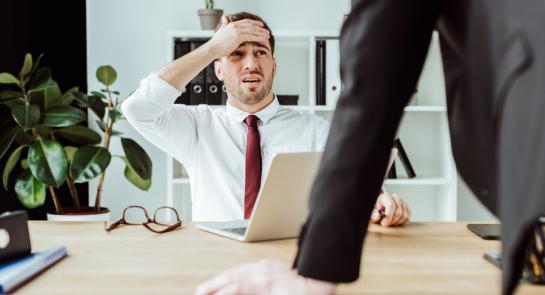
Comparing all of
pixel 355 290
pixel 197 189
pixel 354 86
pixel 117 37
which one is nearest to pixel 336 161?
→ pixel 354 86

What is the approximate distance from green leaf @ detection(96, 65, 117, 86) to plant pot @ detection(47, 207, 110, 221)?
0.72 metres

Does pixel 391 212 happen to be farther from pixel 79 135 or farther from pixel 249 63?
pixel 79 135

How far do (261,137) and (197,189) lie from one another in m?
0.32

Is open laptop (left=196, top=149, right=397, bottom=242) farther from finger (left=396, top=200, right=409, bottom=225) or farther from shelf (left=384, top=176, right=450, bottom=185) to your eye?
shelf (left=384, top=176, right=450, bottom=185)

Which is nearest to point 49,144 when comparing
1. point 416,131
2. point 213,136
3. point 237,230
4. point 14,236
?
point 213,136

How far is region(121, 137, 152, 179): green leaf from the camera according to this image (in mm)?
3201

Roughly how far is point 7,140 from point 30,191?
11.1 inches

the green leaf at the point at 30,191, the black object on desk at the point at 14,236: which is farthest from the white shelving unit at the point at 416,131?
the black object on desk at the point at 14,236

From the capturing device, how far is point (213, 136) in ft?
7.49

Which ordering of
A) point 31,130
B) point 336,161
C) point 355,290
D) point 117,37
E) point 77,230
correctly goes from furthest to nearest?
point 117,37
point 31,130
point 77,230
point 355,290
point 336,161

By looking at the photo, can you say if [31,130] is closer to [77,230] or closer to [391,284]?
[77,230]

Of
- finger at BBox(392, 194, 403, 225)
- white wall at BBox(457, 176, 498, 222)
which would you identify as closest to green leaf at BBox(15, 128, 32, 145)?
finger at BBox(392, 194, 403, 225)

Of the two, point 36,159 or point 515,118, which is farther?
point 36,159

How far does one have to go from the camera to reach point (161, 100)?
81.3 inches
